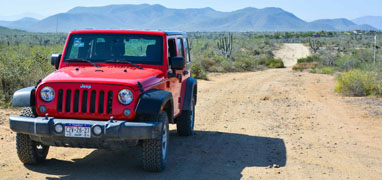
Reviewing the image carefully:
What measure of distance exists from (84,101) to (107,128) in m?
0.50

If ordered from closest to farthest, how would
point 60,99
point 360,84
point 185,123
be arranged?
point 60,99 → point 185,123 → point 360,84

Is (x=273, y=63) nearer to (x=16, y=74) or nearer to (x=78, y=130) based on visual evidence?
(x=16, y=74)

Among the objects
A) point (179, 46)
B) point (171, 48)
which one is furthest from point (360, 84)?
point (171, 48)

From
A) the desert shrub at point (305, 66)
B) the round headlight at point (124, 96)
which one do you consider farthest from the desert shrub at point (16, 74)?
the desert shrub at point (305, 66)

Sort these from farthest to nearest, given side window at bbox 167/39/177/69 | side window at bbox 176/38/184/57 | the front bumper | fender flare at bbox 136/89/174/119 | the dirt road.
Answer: side window at bbox 176/38/184/57
side window at bbox 167/39/177/69
the dirt road
fender flare at bbox 136/89/174/119
the front bumper

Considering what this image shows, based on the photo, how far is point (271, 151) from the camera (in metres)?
7.60

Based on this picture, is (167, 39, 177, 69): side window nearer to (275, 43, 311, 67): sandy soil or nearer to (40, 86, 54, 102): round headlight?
(40, 86, 54, 102): round headlight

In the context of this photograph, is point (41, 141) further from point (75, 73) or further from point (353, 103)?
point (353, 103)

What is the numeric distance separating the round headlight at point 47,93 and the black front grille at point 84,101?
10 cm

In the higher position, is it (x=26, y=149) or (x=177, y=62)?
(x=177, y=62)

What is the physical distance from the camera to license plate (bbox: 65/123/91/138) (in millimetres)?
5346

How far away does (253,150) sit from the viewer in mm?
7684

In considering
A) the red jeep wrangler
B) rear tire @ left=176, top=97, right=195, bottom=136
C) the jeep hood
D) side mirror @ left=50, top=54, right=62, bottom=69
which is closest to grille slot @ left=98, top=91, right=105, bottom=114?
the red jeep wrangler

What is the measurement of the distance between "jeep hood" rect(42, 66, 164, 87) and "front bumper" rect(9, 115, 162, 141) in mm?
491
